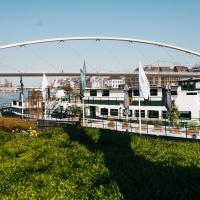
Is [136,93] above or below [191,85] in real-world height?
below

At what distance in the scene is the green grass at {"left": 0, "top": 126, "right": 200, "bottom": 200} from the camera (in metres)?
8.30

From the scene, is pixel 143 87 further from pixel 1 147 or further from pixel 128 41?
pixel 1 147

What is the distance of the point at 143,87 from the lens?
29250mm

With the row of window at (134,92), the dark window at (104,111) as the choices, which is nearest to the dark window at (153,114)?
the row of window at (134,92)

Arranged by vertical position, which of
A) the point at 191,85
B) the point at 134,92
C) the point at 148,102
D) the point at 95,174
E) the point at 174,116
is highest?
the point at 191,85

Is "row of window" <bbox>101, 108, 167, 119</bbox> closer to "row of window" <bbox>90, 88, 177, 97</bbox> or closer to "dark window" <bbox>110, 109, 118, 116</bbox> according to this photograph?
"dark window" <bbox>110, 109, 118, 116</bbox>

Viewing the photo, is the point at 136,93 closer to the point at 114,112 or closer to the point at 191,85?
the point at 114,112

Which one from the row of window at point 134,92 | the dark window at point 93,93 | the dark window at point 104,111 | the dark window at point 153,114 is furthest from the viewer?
the dark window at point 93,93

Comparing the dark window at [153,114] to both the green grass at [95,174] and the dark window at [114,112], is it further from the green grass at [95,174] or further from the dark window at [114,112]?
the green grass at [95,174]

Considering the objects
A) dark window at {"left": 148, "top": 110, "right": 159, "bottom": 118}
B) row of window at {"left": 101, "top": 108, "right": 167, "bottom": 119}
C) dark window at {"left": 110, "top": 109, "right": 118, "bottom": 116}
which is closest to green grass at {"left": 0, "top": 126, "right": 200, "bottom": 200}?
row of window at {"left": 101, "top": 108, "right": 167, "bottom": 119}

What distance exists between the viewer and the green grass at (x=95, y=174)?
27.2 ft

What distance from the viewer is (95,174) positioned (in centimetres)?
1002

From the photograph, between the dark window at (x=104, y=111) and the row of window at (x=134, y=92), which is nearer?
the row of window at (x=134, y=92)

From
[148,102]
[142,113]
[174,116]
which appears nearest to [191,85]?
[148,102]
